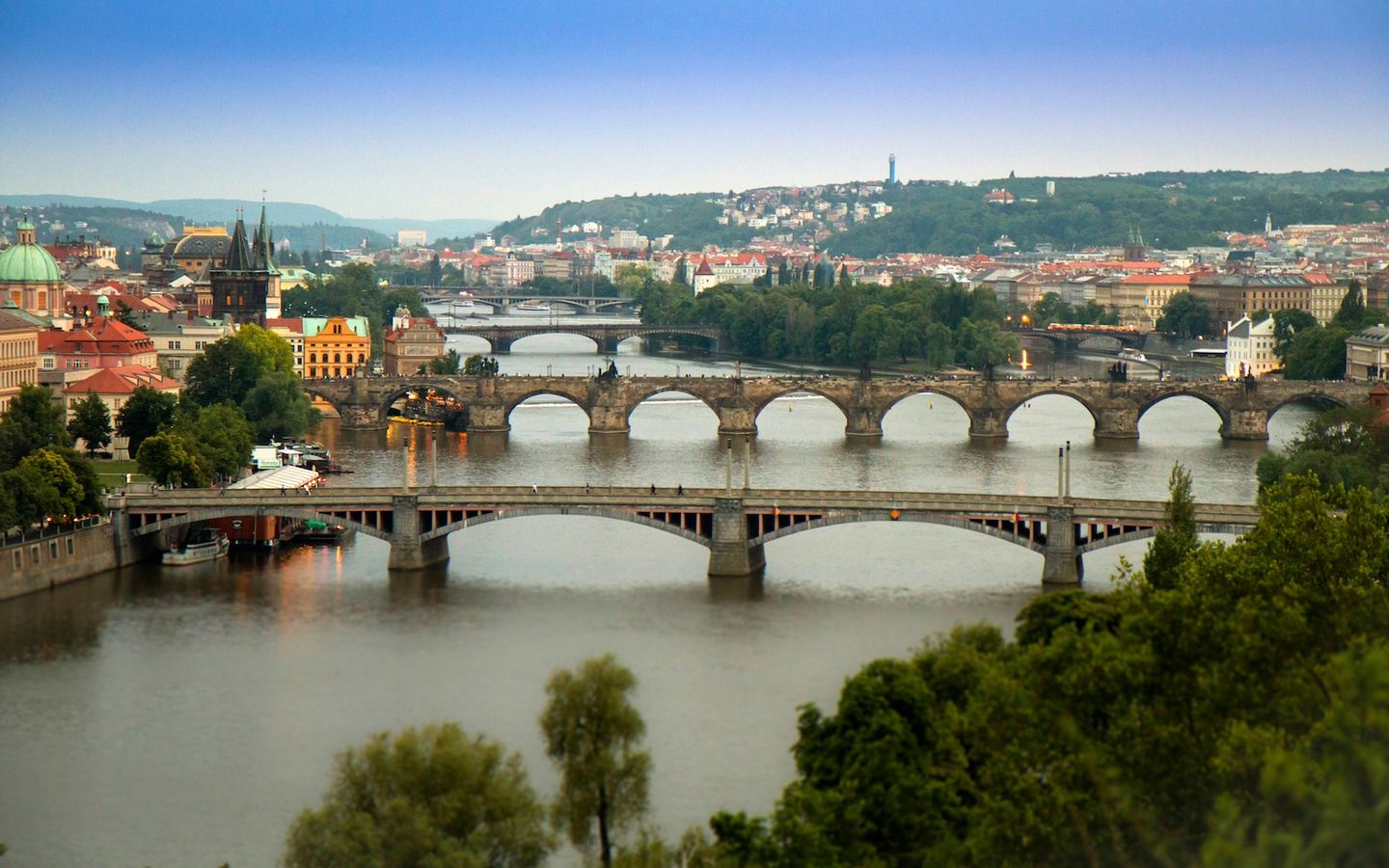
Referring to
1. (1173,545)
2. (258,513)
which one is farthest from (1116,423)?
(1173,545)

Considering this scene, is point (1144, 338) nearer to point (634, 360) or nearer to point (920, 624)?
point (634, 360)

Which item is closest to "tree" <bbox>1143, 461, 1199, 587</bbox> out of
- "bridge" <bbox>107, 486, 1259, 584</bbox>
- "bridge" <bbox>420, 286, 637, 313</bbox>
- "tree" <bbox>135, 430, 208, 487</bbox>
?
"bridge" <bbox>107, 486, 1259, 584</bbox>

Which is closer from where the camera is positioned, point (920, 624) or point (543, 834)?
point (543, 834)

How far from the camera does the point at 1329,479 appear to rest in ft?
111

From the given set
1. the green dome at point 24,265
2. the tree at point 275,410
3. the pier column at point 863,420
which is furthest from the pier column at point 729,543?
the green dome at point 24,265

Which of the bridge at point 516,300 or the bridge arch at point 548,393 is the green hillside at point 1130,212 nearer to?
the bridge at point 516,300

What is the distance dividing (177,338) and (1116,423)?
24.3 metres

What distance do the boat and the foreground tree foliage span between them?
16.2 m

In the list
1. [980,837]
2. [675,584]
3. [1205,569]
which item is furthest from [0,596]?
[980,837]

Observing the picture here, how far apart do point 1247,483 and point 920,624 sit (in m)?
16.0

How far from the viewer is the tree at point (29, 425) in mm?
34000

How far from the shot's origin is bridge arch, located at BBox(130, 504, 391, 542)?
31.2m

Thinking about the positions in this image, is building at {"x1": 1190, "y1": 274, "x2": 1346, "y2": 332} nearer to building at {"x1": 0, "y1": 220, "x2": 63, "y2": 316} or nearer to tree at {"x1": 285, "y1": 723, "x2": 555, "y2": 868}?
building at {"x1": 0, "y1": 220, "x2": 63, "y2": 316}

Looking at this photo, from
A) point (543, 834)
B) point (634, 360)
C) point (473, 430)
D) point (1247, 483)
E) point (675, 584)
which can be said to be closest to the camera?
point (543, 834)
